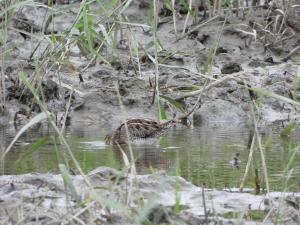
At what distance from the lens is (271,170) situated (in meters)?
6.13

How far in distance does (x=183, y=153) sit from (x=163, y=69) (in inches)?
103

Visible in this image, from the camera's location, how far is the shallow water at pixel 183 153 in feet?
19.7

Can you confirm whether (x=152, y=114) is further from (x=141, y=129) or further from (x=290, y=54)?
(x=290, y=54)

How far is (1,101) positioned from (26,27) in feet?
6.77

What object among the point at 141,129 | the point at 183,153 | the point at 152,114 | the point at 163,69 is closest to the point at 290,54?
the point at 163,69

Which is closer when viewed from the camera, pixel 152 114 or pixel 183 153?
pixel 183 153

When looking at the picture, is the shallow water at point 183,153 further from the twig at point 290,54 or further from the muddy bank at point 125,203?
the twig at point 290,54

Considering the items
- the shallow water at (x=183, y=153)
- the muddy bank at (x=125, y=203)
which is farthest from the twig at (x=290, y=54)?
the muddy bank at (x=125, y=203)

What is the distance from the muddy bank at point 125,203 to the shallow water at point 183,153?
32cm

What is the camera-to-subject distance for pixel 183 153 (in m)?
6.88

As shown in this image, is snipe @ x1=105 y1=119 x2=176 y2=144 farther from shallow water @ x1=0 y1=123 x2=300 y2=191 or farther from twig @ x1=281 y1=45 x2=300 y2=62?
twig @ x1=281 y1=45 x2=300 y2=62

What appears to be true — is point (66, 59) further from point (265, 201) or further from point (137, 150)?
point (265, 201)

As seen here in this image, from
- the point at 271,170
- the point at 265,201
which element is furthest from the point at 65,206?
the point at 271,170

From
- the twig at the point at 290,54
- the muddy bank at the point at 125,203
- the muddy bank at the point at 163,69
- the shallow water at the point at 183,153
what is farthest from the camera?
the twig at the point at 290,54
